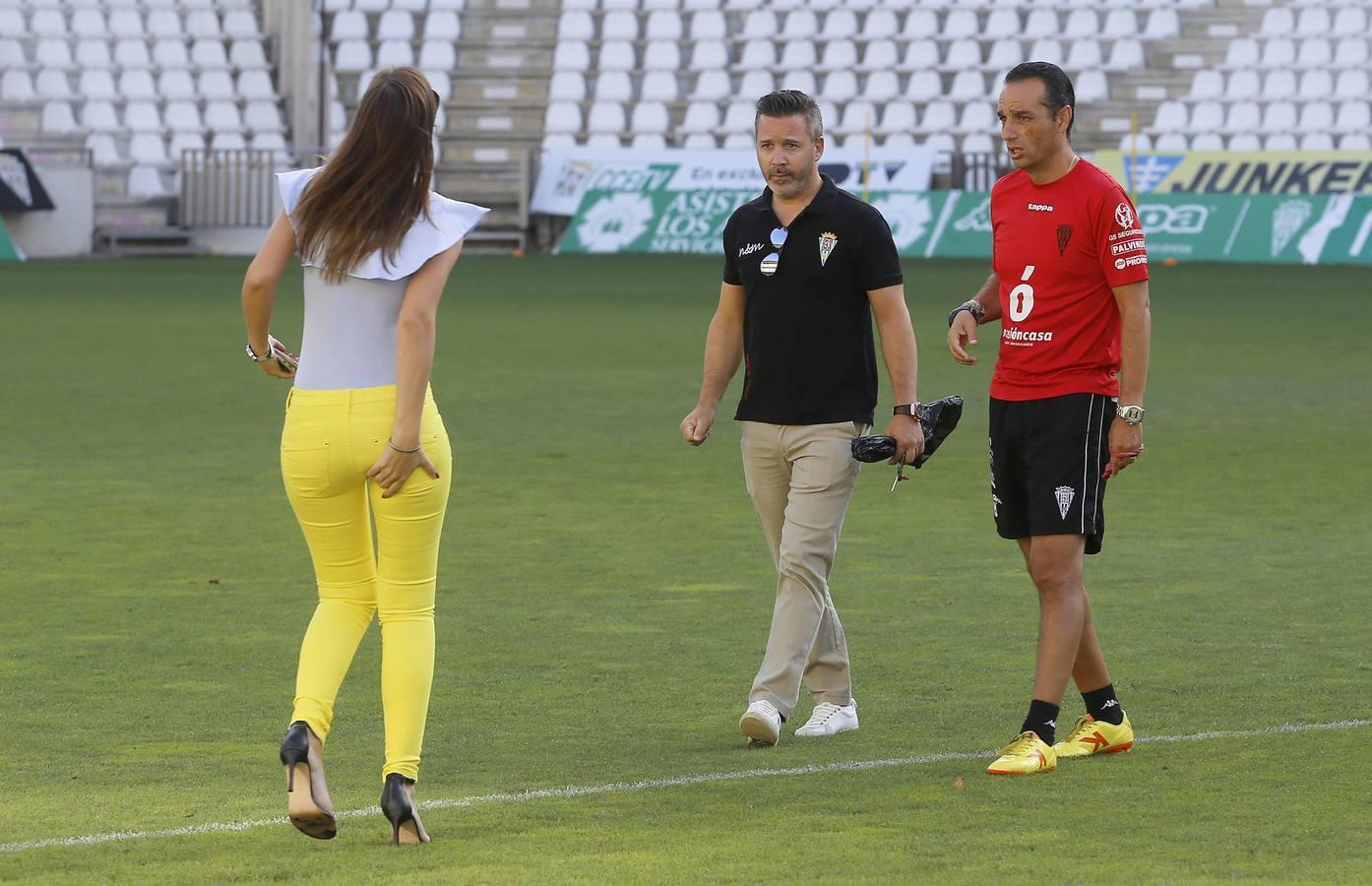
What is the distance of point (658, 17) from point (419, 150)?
36.5m

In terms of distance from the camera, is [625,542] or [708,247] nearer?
[625,542]

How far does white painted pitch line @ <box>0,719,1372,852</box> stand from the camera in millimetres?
4930

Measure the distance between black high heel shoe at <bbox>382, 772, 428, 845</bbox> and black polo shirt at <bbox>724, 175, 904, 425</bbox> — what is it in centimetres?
181

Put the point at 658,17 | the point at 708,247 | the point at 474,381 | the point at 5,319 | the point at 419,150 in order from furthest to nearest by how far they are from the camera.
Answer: the point at 658,17
the point at 708,247
the point at 5,319
the point at 474,381
the point at 419,150

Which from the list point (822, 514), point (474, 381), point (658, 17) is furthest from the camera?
point (658, 17)

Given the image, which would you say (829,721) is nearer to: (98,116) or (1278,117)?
(1278,117)

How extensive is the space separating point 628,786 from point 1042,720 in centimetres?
109

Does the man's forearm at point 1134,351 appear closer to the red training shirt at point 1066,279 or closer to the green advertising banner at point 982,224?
the red training shirt at point 1066,279

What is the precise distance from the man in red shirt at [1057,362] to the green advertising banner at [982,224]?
26.6 m

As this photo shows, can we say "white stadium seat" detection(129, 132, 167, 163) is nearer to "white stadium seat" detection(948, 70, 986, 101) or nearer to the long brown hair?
"white stadium seat" detection(948, 70, 986, 101)

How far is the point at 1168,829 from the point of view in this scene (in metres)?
5.00

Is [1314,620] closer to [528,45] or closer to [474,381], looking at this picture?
[474,381]

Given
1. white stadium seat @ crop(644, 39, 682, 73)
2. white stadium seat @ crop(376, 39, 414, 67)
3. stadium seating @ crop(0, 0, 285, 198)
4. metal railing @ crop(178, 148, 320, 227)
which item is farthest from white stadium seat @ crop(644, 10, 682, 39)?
metal railing @ crop(178, 148, 320, 227)

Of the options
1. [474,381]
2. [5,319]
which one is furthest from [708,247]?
[474,381]
